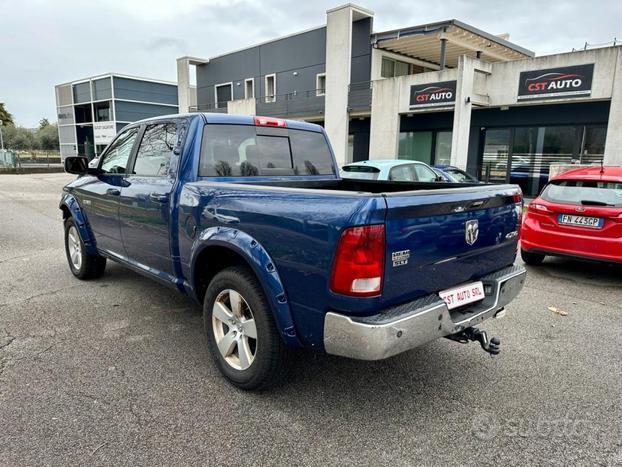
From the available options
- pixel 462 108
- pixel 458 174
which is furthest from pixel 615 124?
pixel 458 174

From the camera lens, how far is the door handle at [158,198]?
3704mm

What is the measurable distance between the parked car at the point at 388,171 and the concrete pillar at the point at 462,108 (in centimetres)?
653

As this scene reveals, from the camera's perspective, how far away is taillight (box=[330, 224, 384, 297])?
233 cm

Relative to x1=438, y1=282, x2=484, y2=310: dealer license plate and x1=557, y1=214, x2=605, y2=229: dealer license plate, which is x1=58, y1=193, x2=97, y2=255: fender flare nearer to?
x1=438, y1=282, x2=484, y2=310: dealer license plate

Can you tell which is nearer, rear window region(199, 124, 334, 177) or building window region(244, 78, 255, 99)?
rear window region(199, 124, 334, 177)

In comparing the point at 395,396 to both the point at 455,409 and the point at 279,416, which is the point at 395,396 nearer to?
the point at 455,409

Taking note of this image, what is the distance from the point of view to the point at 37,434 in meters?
2.62

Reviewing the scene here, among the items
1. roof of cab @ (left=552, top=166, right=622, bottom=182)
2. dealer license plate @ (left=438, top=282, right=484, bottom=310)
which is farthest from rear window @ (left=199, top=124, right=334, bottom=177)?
roof of cab @ (left=552, top=166, right=622, bottom=182)

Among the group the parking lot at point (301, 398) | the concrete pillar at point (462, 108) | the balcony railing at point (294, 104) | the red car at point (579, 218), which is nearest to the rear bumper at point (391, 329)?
the parking lot at point (301, 398)

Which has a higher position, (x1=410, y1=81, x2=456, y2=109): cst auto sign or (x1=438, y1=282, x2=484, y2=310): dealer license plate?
(x1=410, y1=81, x2=456, y2=109): cst auto sign

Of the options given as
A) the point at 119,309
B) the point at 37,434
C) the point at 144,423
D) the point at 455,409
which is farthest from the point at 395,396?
the point at 119,309

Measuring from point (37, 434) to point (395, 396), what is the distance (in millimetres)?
2227

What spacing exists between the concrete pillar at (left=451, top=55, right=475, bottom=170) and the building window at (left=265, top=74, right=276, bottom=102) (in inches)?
510

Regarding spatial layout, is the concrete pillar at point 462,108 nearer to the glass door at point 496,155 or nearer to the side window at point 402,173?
the glass door at point 496,155
